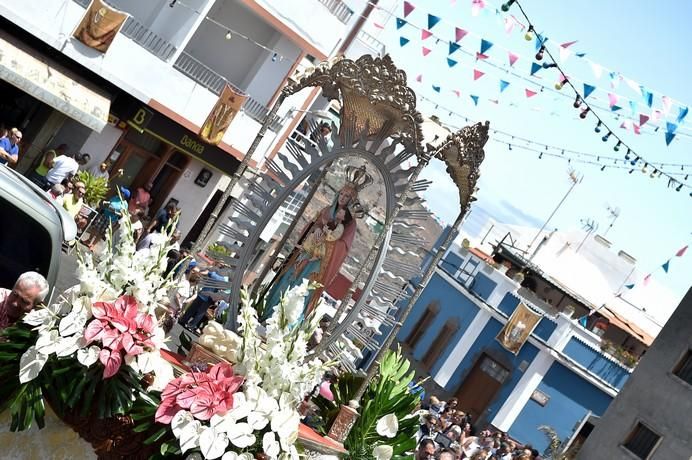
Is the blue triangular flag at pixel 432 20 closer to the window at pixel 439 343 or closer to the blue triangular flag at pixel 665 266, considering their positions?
the blue triangular flag at pixel 665 266

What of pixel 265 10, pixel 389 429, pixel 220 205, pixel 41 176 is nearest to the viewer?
pixel 389 429

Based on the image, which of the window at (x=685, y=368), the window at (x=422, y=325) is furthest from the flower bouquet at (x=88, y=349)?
the window at (x=422, y=325)

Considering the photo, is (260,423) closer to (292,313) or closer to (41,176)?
(292,313)

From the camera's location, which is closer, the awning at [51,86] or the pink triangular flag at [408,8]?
the pink triangular flag at [408,8]

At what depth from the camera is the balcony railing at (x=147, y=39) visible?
75.8 feet

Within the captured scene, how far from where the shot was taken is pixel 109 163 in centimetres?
2370

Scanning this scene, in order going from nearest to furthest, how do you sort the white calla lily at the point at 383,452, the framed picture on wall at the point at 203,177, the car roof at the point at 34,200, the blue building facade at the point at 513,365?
the white calla lily at the point at 383,452 < the car roof at the point at 34,200 < the framed picture on wall at the point at 203,177 < the blue building facade at the point at 513,365

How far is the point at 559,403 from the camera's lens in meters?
40.1

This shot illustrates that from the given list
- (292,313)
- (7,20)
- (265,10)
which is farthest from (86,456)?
(265,10)

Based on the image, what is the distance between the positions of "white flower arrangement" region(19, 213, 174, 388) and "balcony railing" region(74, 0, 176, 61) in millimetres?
17647

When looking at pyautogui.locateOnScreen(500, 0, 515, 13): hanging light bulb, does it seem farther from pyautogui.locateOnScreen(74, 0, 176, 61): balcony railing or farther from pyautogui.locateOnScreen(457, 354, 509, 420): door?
pyautogui.locateOnScreen(457, 354, 509, 420): door

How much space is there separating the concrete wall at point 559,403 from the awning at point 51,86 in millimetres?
23682

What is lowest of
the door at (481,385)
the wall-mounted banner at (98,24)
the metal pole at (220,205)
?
the door at (481,385)

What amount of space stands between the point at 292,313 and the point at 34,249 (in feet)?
7.45
